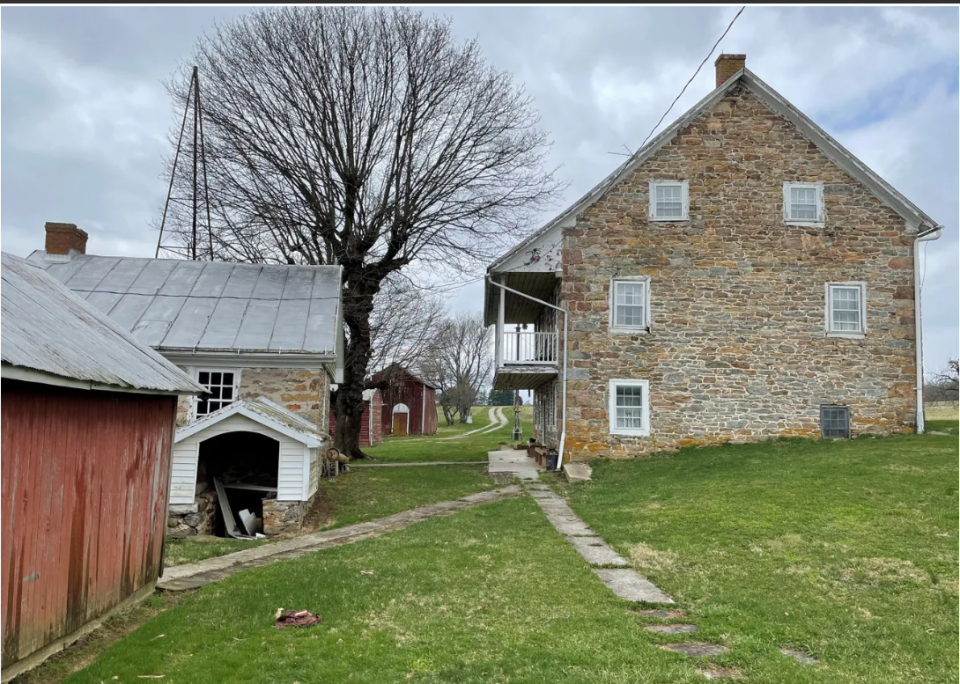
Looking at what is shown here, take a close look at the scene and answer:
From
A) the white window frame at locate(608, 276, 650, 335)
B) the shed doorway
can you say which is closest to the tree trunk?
the shed doorway

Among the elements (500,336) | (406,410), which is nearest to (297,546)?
(500,336)

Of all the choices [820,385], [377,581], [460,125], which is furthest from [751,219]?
[377,581]

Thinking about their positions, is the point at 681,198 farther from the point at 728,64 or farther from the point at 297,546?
the point at 297,546

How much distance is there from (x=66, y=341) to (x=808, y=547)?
8962 mm

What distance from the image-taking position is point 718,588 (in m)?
7.46

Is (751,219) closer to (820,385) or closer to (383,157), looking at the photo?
(820,385)

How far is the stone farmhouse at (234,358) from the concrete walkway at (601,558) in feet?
15.5

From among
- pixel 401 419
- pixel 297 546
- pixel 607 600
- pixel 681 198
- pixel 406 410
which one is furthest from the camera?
pixel 401 419

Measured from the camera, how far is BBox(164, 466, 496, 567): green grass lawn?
429 inches

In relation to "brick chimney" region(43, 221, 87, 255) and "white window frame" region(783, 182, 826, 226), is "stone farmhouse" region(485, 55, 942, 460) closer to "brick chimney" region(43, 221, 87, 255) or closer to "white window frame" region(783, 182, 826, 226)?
"white window frame" region(783, 182, 826, 226)

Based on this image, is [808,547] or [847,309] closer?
[808,547]

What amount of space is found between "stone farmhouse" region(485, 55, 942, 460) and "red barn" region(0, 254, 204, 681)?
11868 millimetres

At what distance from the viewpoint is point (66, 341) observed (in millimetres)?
6133

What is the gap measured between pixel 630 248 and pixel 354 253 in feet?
29.1
